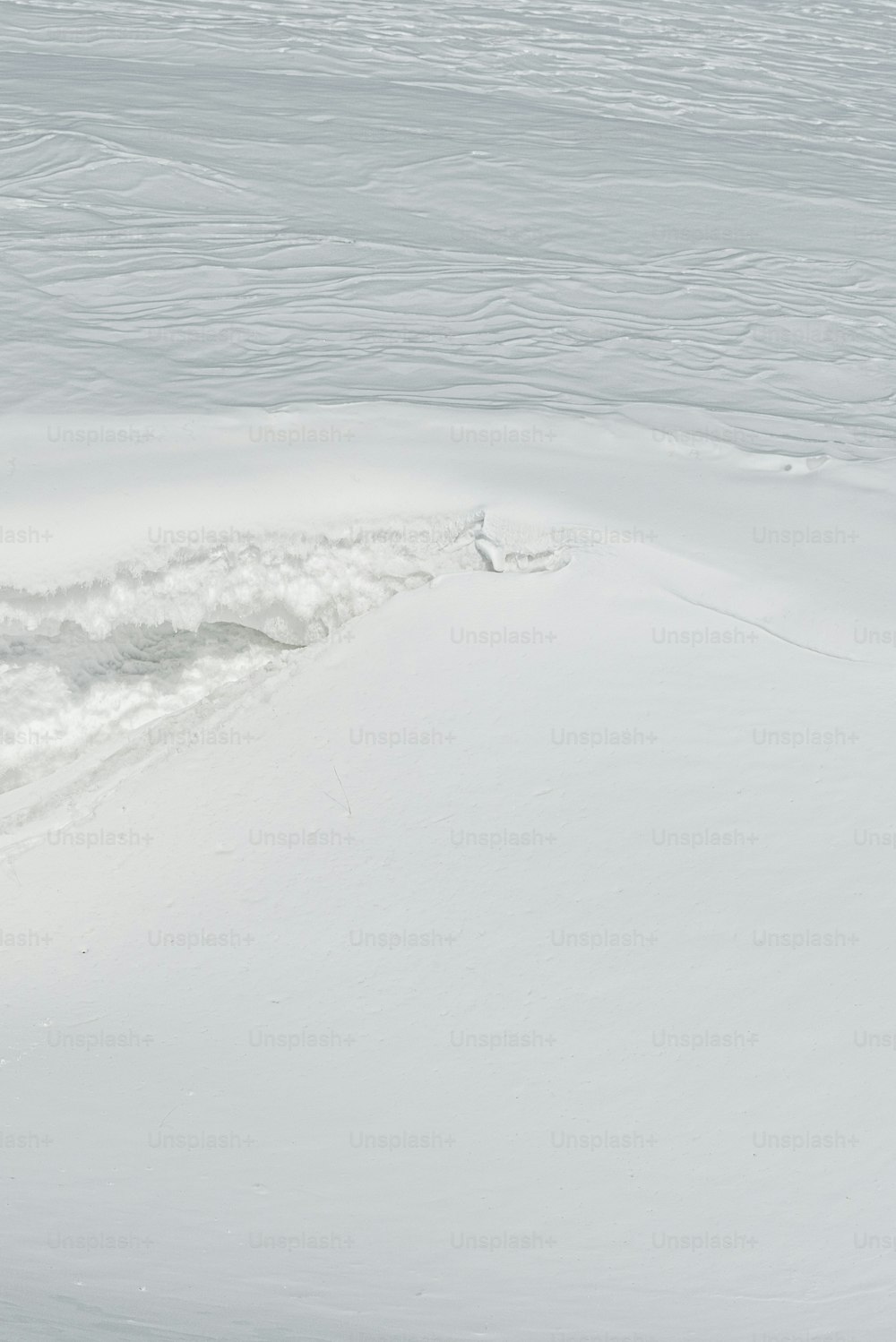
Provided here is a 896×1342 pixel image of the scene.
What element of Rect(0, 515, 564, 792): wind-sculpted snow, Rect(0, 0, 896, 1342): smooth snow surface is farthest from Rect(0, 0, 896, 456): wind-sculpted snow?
Rect(0, 515, 564, 792): wind-sculpted snow

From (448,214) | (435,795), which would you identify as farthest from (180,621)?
(448,214)

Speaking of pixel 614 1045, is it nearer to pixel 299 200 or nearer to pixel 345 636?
pixel 345 636

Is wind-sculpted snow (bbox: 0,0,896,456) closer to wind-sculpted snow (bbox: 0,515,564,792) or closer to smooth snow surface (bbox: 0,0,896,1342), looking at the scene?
smooth snow surface (bbox: 0,0,896,1342)

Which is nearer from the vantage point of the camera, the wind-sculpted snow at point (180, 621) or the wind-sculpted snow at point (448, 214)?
the wind-sculpted snow at point (180, 621)

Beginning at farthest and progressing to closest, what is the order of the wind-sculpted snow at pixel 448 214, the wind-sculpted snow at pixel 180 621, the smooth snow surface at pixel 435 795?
the wind-sculpted snow at pixel 448 214 → the wind-sculpted snow at pixel 180 621 → the smooth snow surface at pixel 435 795

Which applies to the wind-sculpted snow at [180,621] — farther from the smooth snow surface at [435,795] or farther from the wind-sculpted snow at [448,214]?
the wind-sculpted snow at [448,214]

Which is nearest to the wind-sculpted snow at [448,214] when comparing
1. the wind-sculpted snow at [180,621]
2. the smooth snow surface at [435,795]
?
the smooth snow surface at [435,795]

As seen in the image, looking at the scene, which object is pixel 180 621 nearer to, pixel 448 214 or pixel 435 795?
pixel 435 795
